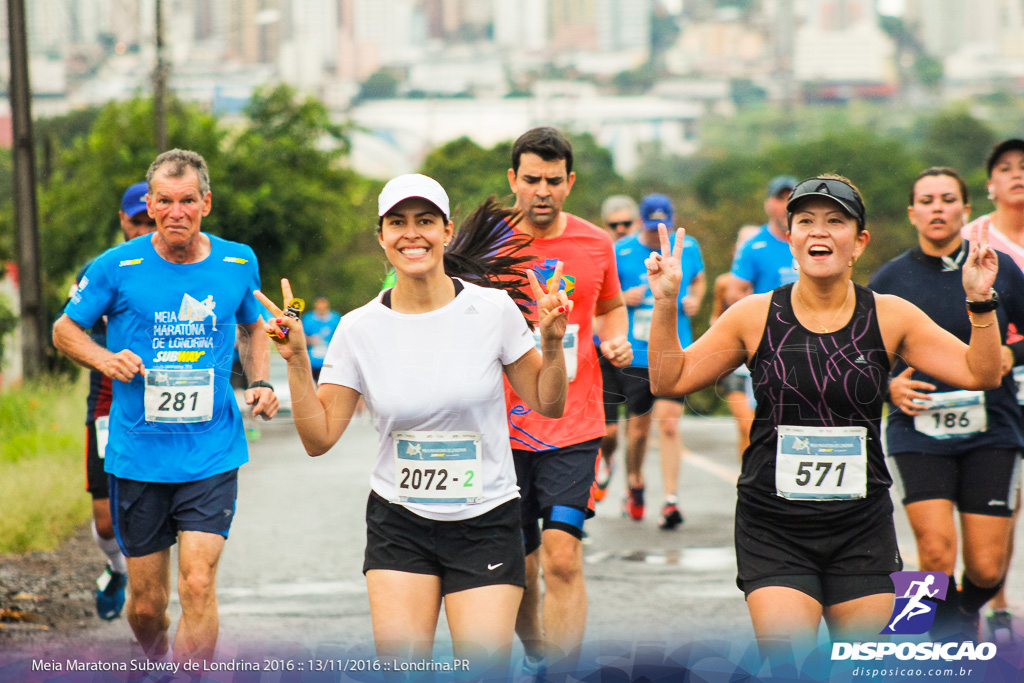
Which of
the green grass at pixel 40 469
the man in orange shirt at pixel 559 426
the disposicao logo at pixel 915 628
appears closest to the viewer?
the disposicao logo at pixel 915 628

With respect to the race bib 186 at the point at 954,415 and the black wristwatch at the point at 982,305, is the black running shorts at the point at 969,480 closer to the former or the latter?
the race bib 186 at the point at 954,415

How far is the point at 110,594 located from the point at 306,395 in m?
3.17

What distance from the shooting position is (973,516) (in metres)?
5.38

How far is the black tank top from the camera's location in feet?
13.0

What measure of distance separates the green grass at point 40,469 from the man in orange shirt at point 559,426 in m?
4.27

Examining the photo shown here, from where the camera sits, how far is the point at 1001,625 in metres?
6.12

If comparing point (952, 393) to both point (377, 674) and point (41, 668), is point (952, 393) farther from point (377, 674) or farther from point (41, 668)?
point (41, 668)

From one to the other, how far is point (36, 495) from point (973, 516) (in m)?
6.41

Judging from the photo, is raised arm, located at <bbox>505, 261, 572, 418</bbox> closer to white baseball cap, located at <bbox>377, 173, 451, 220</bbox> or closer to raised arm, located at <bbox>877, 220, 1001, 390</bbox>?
white baseball cap, located at <bbox>377, 173, 451, 220</bbox>

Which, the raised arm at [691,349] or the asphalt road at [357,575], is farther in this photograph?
the asphalt road at [357,575]

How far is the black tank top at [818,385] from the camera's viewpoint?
3.95m

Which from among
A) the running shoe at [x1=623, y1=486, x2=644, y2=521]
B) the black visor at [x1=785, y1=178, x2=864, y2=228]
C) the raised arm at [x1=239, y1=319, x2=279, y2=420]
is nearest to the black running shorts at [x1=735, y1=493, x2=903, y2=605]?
the black visor at [x1=785, y1=178, x2=864, y2=228]

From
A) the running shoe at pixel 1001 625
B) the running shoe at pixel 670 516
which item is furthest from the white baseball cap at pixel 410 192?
the running shoe at pixel 670 516

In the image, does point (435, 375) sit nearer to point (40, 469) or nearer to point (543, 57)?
point (40, 469)
